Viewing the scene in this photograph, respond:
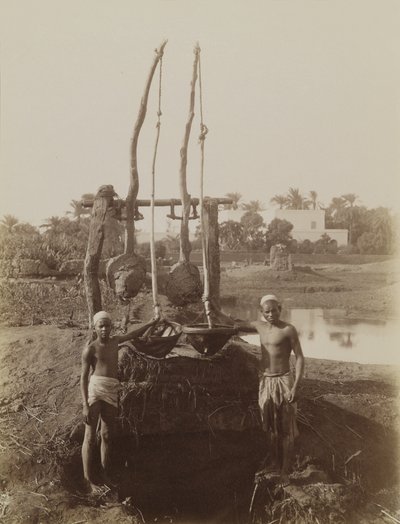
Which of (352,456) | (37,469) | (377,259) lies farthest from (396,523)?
(377,259)

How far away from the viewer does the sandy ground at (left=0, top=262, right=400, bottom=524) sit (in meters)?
4.23

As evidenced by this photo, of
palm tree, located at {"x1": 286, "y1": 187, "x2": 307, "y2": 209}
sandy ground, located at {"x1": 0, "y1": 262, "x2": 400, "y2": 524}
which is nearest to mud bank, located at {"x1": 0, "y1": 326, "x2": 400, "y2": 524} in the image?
sandy ground, located at {"x1": 0, "y1": 262, "x2": 400, "y2": 524}

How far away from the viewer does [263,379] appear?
15.4 feet

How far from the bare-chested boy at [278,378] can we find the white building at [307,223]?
28.3 metres

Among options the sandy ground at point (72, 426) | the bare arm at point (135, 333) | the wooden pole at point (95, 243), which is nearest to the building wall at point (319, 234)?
the sandy ground at point (72, 426)

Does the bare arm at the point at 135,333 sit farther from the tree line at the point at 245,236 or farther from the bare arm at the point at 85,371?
the tree line at the point at 245,236

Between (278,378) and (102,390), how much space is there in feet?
4.91

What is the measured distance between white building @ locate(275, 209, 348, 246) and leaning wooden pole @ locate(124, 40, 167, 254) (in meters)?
27.4

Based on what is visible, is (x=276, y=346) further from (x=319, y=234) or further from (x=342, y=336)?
Answer: (x=319, y=234)

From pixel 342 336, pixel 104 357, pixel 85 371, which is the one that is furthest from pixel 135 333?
pixel 342 336

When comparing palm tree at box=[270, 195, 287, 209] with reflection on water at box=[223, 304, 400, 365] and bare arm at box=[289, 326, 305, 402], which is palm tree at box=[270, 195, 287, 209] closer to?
reflection on water at box=[223, 304, 400, 365]

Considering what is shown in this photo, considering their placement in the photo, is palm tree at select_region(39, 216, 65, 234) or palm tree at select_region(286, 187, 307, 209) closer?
palm tree at select_region(39, 216, 65, 234)

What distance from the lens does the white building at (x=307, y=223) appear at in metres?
32.7

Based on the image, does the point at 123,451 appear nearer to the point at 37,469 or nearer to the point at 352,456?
the point at 37,469
